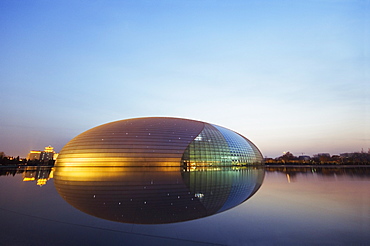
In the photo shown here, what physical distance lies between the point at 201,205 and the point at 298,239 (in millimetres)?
4331

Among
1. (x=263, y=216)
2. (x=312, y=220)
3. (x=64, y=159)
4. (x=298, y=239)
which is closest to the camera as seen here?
(x=298, y=239)

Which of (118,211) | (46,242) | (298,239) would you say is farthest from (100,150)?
(298,239)

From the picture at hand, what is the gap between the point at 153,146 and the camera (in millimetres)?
40188

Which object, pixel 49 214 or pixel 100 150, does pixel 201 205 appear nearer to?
pixel 49 214

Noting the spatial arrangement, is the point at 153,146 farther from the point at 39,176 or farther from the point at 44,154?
the point at 44,154

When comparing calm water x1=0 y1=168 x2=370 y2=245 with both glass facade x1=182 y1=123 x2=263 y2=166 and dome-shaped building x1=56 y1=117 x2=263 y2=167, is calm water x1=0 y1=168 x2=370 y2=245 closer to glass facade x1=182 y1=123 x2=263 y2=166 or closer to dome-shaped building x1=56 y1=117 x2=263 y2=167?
dome-shaped building x1=56 y1=117 x2=263 y2=167

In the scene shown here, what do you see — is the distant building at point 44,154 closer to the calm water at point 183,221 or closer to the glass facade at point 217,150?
the glass facade at point 217,150

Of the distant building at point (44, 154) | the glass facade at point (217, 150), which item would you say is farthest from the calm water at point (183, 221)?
the distant building at point (44, 154)

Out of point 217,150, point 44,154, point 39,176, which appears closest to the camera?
point 39,176

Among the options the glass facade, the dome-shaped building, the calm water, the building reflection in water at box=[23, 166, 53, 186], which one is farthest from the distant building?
the calm water

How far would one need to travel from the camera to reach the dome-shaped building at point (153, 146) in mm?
39250

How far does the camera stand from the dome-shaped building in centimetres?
3925

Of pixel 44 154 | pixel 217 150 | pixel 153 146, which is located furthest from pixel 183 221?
pixel 44 154

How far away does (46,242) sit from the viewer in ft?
16.2
